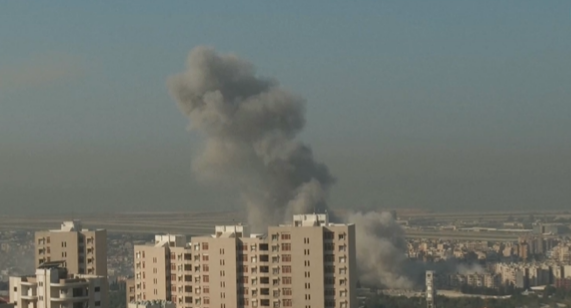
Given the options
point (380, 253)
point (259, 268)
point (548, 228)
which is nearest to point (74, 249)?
point (259, 268)

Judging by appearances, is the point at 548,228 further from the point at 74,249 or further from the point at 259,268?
the point at 74,249

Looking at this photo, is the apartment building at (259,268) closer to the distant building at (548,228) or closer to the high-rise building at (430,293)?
the high-rise building at (430,293)

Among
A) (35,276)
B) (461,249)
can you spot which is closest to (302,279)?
(35,276)

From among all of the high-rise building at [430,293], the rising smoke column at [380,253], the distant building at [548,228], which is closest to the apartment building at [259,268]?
the high-rise building at [430,293]

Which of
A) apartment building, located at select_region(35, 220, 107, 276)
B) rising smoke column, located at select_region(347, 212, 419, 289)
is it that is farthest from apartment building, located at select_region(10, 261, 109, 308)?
rising smoke column, located at select_region(347, 212, 419, 289)

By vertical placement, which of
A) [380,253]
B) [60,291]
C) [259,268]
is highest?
[380,253]

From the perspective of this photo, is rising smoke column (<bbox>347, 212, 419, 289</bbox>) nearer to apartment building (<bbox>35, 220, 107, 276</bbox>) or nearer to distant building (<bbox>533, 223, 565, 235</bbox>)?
distant building (<bbox>533, 223, 565, 235</bbox>)

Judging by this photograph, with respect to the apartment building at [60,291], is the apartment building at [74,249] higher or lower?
higher
